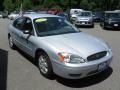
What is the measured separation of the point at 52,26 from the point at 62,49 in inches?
59.3

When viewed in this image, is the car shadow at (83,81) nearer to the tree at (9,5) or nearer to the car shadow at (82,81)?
the car shadow at (82,81)

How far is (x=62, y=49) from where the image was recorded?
498 centimetres

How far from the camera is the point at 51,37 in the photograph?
18.9 feet

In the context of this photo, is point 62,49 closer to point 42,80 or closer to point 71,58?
point 71,58

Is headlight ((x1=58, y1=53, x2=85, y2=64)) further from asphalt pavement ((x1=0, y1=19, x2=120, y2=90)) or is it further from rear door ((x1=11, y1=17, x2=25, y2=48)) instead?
rear door ((x1=11, y1=17, x2=25, y2=48))

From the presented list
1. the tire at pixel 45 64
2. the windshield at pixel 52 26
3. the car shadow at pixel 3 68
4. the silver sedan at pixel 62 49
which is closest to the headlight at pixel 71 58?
the silver sedan at pixel 62 49

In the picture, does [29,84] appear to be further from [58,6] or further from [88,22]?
[58,6]

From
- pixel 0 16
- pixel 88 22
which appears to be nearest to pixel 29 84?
pixel 88 22

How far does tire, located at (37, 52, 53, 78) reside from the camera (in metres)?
5.25

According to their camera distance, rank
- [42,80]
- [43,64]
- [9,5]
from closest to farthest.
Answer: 1. [42,80]
2. [43,64]
3. [9,5]

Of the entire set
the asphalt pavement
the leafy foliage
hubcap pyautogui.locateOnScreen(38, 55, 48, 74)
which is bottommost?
the leafy foliage

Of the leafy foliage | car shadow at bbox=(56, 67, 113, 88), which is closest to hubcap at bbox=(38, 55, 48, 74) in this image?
car shadow at bbox=(56, 67, 113, 88)

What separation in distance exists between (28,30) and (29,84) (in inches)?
69.2

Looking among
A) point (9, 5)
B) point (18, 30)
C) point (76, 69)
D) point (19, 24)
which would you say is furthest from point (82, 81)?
point (9, 5)
